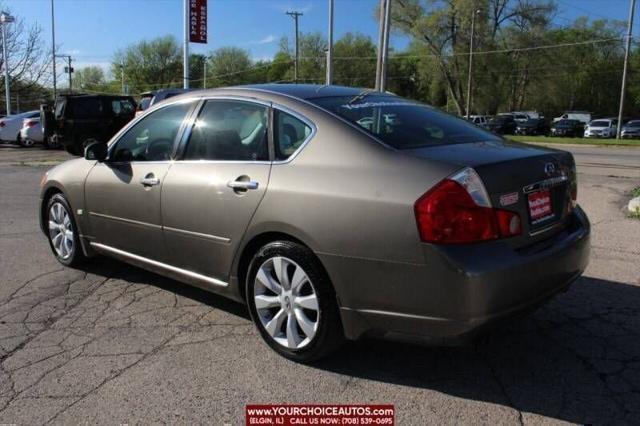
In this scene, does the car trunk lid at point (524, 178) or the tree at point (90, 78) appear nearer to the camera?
the car trunk lid at point (524, 178)

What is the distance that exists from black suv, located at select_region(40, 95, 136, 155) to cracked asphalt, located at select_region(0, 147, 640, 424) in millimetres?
14513

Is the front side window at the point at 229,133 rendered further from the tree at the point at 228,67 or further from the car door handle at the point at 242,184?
the tree at the point at 228,67

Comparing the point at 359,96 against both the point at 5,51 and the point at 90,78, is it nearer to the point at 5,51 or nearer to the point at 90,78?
the point at 5,51

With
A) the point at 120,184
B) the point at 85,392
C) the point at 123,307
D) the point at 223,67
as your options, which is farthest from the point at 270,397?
the point at 223,67

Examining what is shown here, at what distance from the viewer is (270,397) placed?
3.11 m

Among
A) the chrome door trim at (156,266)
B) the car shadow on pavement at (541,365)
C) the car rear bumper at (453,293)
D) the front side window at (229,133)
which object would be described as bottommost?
the car shadow on pavement at (541,365)

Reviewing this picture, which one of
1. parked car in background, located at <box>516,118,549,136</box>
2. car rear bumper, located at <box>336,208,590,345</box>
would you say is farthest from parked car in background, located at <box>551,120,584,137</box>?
car rear bumper, located at <box>336,208,590,345</box>

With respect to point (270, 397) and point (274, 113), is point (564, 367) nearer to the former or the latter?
point (270, 397)

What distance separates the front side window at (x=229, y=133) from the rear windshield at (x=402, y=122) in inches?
15.9

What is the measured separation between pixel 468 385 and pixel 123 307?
259 cm

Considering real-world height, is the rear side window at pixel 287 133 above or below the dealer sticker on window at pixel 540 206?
above

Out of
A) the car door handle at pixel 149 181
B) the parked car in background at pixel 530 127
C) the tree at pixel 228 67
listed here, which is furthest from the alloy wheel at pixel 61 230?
the tree at pixel 228 67

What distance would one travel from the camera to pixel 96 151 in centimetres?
472

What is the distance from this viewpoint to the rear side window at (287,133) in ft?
11.6
